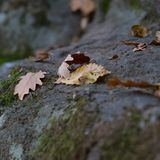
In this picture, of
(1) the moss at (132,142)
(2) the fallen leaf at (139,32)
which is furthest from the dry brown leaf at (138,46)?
(1) the moss at (132,142)

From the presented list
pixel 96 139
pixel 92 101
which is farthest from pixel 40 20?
pixel 96 139

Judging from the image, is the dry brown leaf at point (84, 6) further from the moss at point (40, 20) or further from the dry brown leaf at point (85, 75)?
the dry brown leaf at point (85, 75)

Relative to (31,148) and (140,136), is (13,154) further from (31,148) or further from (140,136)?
(140,136)

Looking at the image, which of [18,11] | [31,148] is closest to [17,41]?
[18,11]

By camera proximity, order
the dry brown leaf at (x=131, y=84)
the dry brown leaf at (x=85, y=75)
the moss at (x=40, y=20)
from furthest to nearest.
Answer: the moss at (x=40, y=20)
the dry brown leaf at (x=85, y=75)
the dry brown leaf at (x=131, y=84)

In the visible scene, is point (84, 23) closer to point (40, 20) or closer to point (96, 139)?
point (40, 20)

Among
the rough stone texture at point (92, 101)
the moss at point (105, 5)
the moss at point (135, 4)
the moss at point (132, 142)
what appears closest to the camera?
the moss at point (132, 142)
